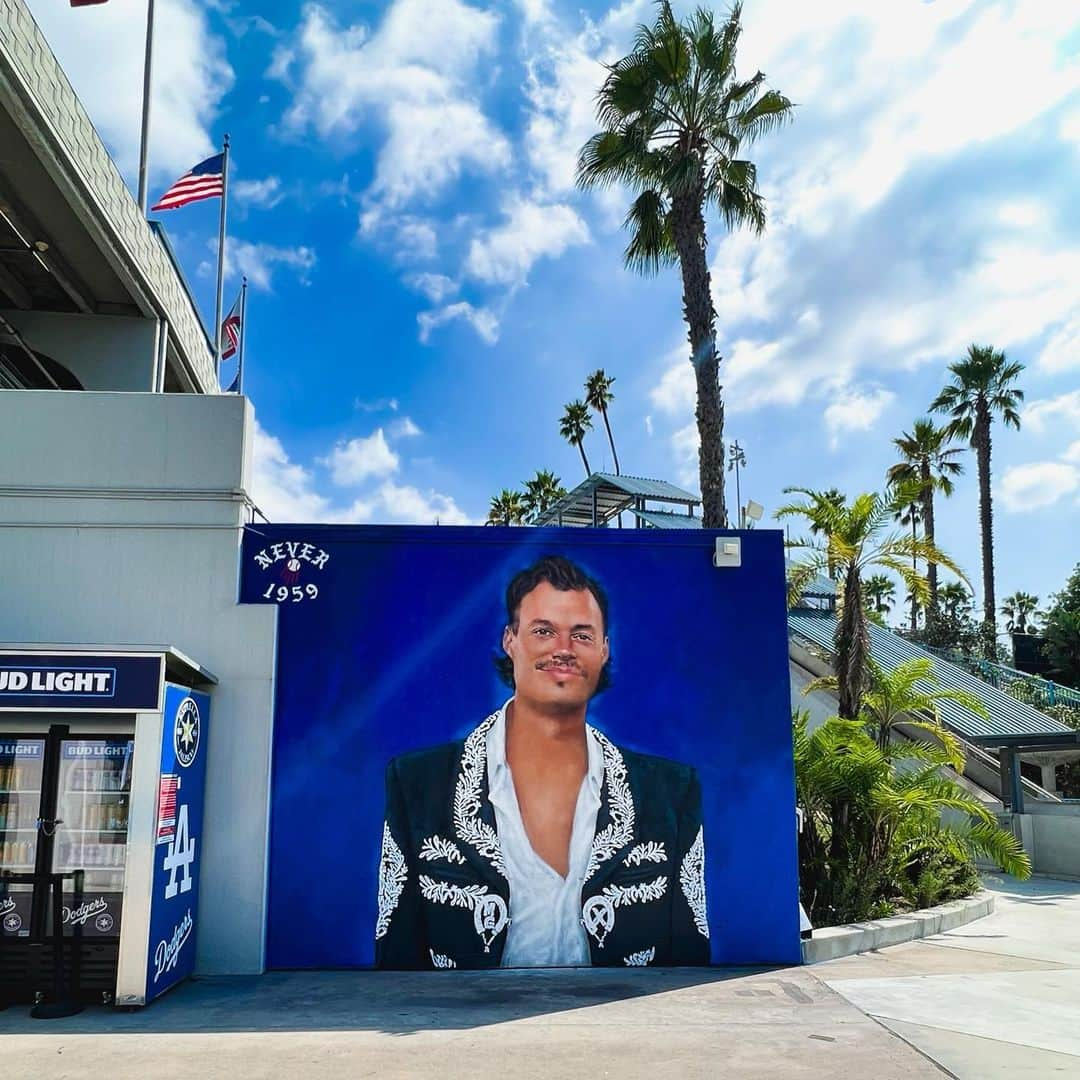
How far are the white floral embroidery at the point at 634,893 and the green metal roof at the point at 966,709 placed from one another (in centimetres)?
563

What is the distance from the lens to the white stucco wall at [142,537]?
942 centimetres

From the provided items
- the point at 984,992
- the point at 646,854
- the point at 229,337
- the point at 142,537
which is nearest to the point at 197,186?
the point at 229,337

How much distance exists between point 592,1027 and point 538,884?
7.17 feet

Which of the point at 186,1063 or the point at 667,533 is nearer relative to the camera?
the point at 186,1063

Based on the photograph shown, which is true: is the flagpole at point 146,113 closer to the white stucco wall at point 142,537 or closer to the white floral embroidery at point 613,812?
the white stucco wall at point 142,537

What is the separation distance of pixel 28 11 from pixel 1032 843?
18.8 m

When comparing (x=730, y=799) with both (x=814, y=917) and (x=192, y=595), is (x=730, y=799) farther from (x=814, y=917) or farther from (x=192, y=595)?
(x=192, y=595)

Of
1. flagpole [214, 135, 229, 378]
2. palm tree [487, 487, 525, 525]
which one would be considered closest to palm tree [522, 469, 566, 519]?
palm tree [487, 487, 525, 525]

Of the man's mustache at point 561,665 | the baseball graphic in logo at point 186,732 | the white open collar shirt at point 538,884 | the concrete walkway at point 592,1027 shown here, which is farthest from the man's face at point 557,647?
the baseball graphic in logo at point 186,732

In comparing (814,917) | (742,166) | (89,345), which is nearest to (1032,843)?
(814,917)

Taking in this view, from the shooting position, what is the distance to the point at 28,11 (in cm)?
1099

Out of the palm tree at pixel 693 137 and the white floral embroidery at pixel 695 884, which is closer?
the white floral embroidery at pixel 695 884

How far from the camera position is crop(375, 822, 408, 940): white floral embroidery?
9.21m

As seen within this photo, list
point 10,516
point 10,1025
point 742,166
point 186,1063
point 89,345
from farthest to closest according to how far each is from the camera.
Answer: point 742,166 → point 89,345 → point 10,516 → point 10,1025 → point 186,1063
